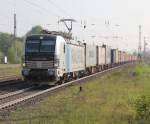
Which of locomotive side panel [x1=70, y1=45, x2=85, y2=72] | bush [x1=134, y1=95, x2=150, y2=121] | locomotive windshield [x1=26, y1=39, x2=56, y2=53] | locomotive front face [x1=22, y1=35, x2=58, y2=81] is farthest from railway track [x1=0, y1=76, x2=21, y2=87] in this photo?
bush [x1=134, y1=95, x2=150, y2=121]

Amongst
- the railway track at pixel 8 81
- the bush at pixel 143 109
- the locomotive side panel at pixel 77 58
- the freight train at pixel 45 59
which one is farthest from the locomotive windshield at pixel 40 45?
the bush at pixel 143 109

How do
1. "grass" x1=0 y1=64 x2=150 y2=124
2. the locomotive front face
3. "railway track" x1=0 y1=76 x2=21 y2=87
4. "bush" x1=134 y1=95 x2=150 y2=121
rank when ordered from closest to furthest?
"grass" x1=0 y1=64 x2=150 y2=124, "bush" x1=134 y1=95 x2=150 y2=121, the locomotive front face, "railway track" x1=0 y1=76 x2=21 y2=87

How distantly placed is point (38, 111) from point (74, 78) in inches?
687

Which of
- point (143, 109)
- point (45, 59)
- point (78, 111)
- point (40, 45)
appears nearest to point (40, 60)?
point (45, 59)

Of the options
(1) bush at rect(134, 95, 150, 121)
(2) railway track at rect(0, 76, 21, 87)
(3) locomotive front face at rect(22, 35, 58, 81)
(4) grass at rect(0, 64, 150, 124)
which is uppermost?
(3) locomotive front face at rect(22, 35, 58, 81)

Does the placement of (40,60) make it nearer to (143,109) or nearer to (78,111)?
(78,111)

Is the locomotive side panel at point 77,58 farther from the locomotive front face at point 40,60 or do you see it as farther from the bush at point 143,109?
the bush at point 143,109

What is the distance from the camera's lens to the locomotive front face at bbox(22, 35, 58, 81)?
76.9ft

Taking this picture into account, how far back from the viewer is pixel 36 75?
23391mm

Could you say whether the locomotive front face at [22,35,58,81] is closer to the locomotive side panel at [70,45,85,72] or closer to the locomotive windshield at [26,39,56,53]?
the locomotive windshield at [26,39,56,53]

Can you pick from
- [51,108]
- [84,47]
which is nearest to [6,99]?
[51,108]

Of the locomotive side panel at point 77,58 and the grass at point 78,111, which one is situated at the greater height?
the locomotive side panel at point 77,58

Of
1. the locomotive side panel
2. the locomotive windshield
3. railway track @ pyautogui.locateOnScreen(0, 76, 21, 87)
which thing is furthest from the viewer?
the locomotive side panel

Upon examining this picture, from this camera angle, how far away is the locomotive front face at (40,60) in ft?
76.9
